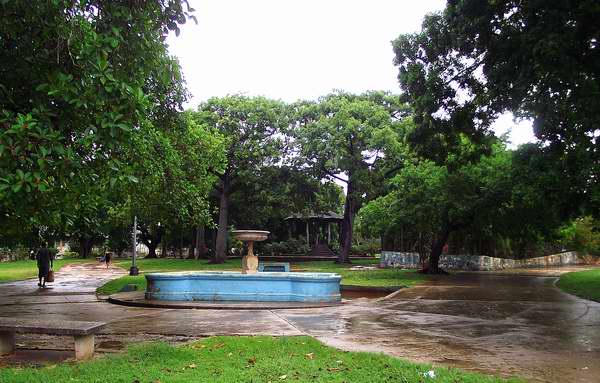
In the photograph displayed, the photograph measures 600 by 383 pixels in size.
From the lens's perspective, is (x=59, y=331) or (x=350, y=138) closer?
(x=59, y=331)

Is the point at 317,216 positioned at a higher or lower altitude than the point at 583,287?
higher

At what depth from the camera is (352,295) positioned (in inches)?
766

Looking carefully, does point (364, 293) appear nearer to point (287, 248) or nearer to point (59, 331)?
point (59, 331)

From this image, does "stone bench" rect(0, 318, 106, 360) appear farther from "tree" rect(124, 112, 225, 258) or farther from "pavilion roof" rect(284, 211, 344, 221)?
"pavilion roof" rect(284, 211, 344, 221)

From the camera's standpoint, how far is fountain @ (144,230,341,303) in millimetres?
15281

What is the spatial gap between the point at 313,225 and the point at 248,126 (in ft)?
66.4

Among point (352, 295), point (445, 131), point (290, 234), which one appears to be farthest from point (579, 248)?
point (445, 131)

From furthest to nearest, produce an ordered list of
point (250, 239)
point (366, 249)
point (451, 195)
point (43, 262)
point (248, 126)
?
point (366, 249), point (248, 126), point (451, 195), point (43, 262), point (250, 239)

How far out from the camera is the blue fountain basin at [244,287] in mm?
15281

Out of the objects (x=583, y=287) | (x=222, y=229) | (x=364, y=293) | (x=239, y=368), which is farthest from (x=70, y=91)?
(x=222, y=229)

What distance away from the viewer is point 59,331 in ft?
23.9

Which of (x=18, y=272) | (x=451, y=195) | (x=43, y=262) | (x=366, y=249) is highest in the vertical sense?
(x=451, y=195)

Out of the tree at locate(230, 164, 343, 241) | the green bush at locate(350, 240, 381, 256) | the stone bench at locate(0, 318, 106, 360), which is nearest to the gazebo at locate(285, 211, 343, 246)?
the tree at locate(230, 164, 343, 241)

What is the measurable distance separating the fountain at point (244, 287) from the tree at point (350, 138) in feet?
66.1
